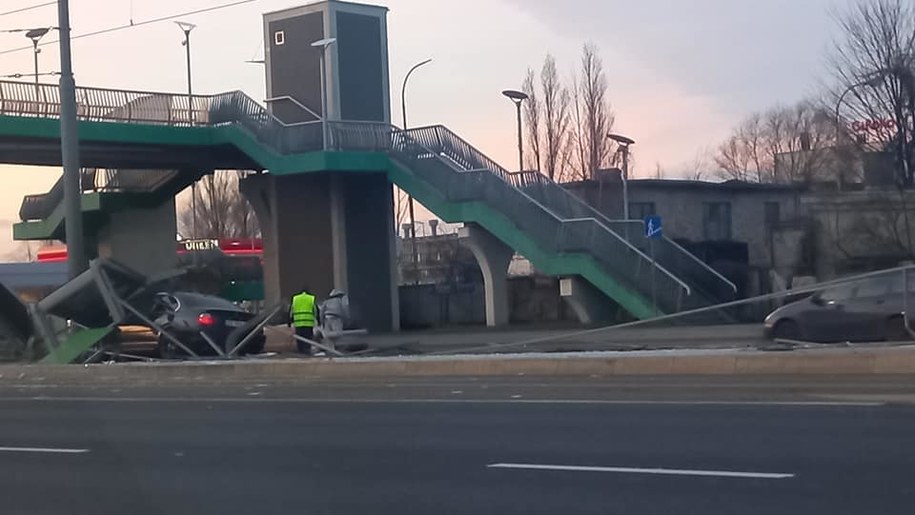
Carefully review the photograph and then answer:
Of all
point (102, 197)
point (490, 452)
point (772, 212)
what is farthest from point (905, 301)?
point (102, 197)

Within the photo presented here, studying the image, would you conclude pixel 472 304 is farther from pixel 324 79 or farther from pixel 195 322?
pixel 195 322

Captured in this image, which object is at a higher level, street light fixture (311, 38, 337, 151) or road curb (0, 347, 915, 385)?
street light fixture (311, 38, 337, 151)

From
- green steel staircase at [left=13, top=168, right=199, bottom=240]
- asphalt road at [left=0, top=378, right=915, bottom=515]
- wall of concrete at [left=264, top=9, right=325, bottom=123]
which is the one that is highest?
Result: wall of concrete at [left=264, top=9, right=325, bottom=123]

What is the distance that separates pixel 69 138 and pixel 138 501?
19.4 meters

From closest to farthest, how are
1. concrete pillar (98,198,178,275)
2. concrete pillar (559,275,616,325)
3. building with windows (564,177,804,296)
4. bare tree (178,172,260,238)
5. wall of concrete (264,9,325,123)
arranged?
concrete pillar (559,275,616,325), building with windows (564,177,804,296), wall of concrete (264,9,325,123), concrete pillar (98,198,178,275), bare tree (178,172,260,238)

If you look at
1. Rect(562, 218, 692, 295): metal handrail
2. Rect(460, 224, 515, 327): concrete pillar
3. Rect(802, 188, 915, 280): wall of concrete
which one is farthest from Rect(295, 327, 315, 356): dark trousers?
Rect(802, 188, 915, 280): wall of concrete

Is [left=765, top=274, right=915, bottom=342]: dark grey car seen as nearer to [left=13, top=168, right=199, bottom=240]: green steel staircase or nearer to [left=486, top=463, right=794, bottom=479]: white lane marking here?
[left=486, top=463, right=794, bottom=479]: white lane marking

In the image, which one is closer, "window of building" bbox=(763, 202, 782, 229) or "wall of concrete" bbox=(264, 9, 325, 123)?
"wall of concrete" bbox=(264, 9, 325, 123)

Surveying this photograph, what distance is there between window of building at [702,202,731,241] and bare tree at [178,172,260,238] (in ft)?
152

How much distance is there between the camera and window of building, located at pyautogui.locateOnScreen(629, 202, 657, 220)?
46819mm

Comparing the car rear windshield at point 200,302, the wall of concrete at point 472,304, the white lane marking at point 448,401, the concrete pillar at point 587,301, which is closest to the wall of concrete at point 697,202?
the wall of concrete at point 472,304

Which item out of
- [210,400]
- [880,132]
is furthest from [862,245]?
[210,400]

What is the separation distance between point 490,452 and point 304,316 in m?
14.9

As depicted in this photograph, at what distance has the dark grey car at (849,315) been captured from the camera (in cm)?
2111
